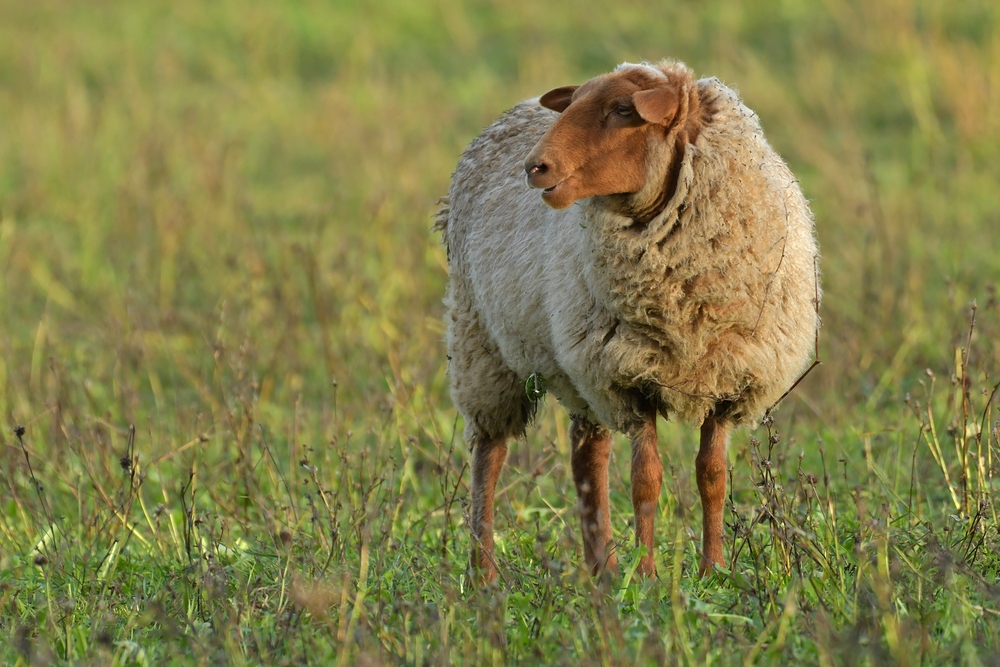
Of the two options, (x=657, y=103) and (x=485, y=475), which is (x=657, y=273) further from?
(x=485, y=475)

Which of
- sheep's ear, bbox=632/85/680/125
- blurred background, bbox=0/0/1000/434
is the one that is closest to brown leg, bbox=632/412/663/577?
sheep's ear, bbox=632/85/680/125

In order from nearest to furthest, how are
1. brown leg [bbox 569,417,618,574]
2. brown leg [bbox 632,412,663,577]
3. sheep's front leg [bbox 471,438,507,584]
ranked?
brown leg [bbox 632,412,663,577], brown leg [bbox 569,417,618,574], sheep's front leg [bbox 471,438,507,584]

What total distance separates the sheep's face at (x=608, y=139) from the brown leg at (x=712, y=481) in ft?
2.84

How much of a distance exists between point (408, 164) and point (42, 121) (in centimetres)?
345

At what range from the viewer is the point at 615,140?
3.52 m

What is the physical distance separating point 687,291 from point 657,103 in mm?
535

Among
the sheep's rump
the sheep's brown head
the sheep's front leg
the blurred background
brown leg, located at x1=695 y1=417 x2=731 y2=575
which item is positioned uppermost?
the sheep's brown head

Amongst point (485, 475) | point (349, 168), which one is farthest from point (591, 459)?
point (349, 168)

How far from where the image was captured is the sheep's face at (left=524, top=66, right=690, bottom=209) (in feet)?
11.4

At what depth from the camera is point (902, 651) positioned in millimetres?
2799

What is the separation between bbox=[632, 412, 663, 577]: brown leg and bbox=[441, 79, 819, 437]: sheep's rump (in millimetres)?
58

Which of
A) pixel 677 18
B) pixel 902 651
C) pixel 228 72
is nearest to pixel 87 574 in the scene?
pixel 902 651

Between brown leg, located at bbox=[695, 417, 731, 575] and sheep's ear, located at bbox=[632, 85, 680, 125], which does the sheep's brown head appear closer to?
sheep's ear, located at bbox=[632, 85, 680, 125]

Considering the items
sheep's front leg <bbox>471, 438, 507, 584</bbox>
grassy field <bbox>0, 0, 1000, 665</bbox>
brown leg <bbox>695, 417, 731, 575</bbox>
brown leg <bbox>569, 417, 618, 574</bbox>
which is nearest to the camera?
grassy field <bbox>0, 0, 1000, 665</bbox>
